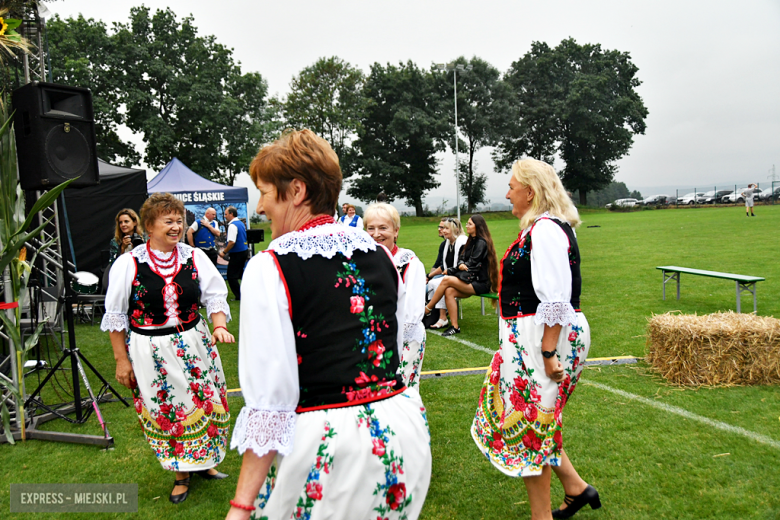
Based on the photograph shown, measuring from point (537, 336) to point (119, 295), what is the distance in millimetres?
2561

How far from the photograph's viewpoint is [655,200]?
49031 mm

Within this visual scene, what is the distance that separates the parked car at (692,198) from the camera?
4516cm

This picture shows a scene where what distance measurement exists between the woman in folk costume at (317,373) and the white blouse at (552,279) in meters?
1.22

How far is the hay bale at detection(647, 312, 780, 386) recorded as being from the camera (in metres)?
5.02

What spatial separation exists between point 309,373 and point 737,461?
3.53 meters

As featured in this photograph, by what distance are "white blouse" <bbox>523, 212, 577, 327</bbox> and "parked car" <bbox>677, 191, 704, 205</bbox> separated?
4885cm

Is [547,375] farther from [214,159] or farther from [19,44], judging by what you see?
[214,159]

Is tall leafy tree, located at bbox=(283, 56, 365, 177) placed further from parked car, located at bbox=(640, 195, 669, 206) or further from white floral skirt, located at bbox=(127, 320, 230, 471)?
white floral skirt, located at bbox=(127, 320, 230, 471)

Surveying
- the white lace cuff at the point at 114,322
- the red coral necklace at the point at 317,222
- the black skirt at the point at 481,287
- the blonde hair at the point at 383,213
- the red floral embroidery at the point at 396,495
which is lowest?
the black skirt at the point at 481,287

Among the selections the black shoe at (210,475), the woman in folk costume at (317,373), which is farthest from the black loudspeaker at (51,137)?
the woman in folk costume at (317,373)

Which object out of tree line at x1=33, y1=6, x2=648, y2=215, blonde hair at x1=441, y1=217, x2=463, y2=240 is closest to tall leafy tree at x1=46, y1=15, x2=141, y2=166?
tree line at x1=33, y1=6, x2=648, y2=215

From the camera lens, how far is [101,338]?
848cm

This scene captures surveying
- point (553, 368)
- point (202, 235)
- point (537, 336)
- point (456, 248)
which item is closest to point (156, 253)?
Result: point (537, 336)

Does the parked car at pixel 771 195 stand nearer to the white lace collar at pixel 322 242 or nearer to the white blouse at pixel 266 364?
the white lace collar at pixel 322 242
